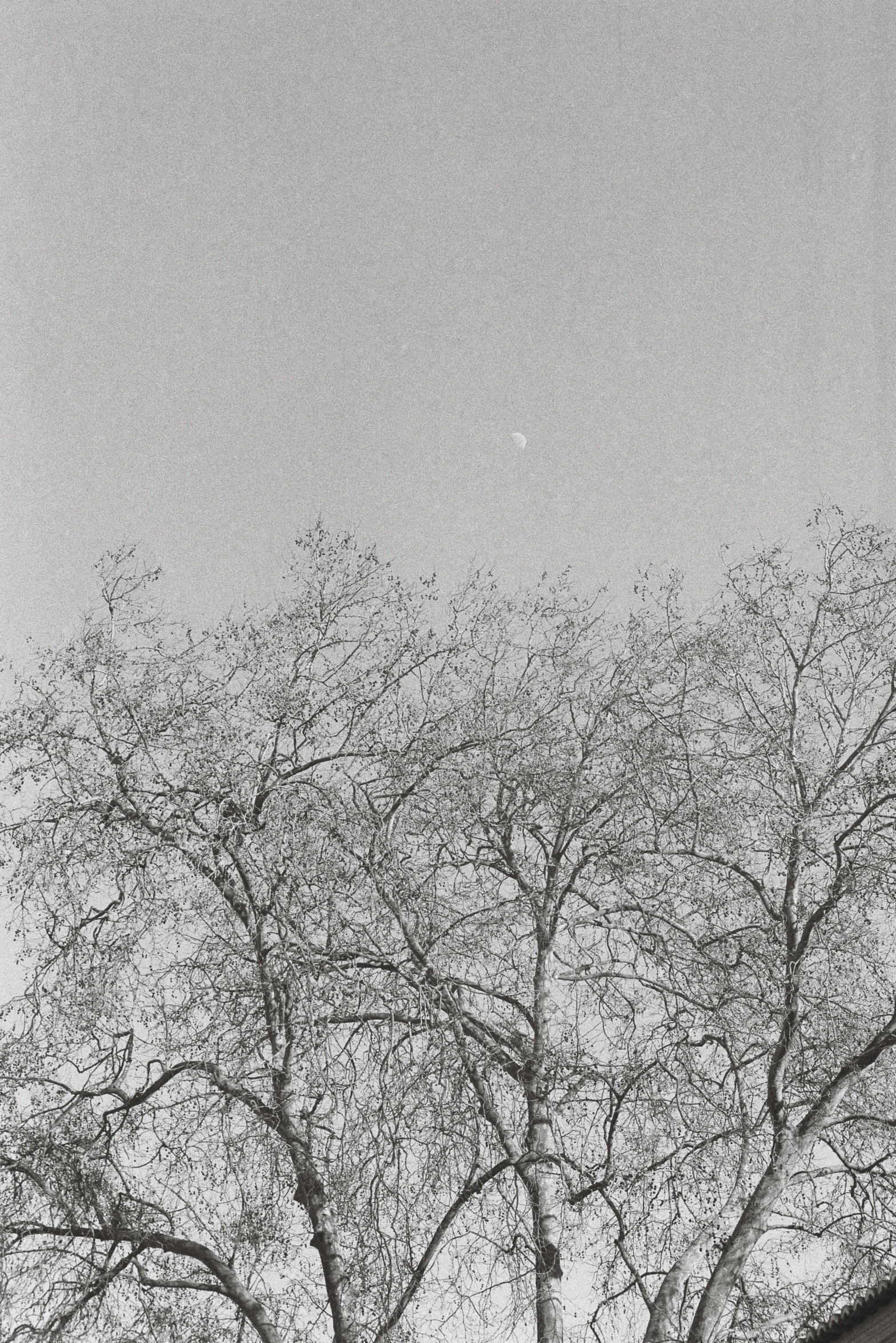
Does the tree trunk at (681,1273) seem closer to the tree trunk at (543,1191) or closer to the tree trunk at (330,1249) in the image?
the tree trunk at (543,1191)

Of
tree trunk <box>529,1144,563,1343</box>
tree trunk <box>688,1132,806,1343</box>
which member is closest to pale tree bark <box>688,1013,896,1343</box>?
tree trunk <box>688,1132,806,1343</box>

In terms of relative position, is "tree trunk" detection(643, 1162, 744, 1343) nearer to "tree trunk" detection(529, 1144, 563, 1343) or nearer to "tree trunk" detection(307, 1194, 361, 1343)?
"tree trunk" detection(529, 1144, 563, 1343)

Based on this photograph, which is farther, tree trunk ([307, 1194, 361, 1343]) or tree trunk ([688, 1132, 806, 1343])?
tree trunk ([307, 1194, 361, 1343])

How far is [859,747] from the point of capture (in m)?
9.13

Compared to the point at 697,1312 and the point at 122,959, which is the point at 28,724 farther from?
the point at 697,1312

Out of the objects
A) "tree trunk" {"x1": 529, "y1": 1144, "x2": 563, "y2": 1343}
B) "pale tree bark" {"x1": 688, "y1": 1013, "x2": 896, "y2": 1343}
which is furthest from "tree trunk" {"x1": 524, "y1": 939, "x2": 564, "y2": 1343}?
"pale tree bark" {"x1": 688, "y1": 1013, "x2": 896, "y2": 1343}

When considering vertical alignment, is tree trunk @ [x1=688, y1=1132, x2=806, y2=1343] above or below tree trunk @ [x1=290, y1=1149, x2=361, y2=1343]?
below

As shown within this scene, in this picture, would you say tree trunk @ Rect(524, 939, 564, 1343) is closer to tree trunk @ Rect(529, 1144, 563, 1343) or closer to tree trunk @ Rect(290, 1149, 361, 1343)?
tree trunk @ Rect(529, 1144, 563, 1343)

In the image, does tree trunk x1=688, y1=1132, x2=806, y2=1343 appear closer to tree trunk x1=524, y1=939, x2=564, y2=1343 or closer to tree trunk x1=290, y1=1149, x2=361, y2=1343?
tree trunk x1=524, y1=939, x2=564, y2=1343

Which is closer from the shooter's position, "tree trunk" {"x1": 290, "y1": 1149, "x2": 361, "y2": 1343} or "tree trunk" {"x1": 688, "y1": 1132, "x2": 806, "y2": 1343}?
"tree trunk" {"x1": 688, "y1": 1132, "x2": 806, "y2": 1343}

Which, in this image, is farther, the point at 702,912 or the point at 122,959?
the point at 702,912

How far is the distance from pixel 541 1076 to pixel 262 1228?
208cm

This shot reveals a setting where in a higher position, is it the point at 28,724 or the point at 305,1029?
the point at 28,724

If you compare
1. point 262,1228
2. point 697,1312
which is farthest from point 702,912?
point 262,1228
